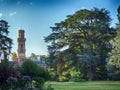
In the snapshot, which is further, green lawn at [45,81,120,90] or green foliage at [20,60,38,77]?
green lawn at [45,81,120,90]

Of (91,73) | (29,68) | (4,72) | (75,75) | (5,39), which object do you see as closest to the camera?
(4,72)

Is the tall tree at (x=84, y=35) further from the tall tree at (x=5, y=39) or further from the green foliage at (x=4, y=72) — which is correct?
the green foliage at (x=4, y=72)

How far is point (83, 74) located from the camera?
96.3ft

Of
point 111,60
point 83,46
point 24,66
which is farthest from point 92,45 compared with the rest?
point 24,66

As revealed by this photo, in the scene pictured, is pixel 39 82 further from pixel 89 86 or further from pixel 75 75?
pixel 75 75

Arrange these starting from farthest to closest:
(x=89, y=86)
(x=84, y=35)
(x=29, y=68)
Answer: (x=84, y=35), (x=89, y=86), (x=29, y=68)

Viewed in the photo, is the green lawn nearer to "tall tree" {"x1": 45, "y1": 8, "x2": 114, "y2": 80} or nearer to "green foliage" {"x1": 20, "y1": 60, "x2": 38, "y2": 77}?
"green foliage" {"x1": 20, "y1": 60, "x2": 38, "y2": 77}

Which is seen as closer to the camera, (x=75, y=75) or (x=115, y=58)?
(x=115, y=58)

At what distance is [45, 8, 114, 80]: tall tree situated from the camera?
28953mm

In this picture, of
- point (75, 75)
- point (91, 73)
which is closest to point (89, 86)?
point (75, 75)

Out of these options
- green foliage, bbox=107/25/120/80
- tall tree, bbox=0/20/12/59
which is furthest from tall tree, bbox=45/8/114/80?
tall tree, bbox=0/20/12/59

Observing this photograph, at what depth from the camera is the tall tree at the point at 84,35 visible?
95.0 feet

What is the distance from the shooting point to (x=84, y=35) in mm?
29969

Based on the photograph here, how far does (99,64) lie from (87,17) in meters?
4.02
